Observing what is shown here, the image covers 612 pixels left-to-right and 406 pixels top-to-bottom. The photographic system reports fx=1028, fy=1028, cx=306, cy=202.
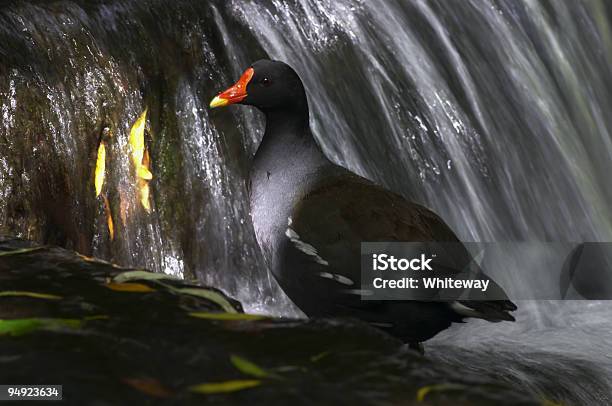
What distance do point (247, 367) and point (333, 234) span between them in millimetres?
1346

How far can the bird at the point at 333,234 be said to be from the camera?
309 centimetres

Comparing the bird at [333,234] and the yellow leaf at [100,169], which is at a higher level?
the yellow leaf at [100,169]

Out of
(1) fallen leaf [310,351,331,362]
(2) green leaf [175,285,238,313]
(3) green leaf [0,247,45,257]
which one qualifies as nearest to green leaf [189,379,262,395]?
(1) fallen leaf [310,351,331,362]

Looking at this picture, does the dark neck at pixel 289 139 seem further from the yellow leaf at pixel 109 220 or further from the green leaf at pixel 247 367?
the green leaf at pixel 247 367

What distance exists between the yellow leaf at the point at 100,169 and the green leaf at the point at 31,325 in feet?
7.02

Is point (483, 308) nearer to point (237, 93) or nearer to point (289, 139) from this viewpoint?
point (289, 139)

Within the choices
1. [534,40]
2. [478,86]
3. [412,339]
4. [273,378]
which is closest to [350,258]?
[412,339]

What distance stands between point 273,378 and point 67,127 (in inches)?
98.0

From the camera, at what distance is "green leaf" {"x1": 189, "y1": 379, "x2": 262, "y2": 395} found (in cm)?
166

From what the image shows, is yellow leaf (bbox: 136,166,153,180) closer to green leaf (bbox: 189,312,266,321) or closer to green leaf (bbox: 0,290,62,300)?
green leaf (bbox: 0,290,62,300)

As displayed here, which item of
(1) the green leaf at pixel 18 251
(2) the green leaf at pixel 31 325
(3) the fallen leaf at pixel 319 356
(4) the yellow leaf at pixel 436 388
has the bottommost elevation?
(4) the yellow leaf at pixel 436 388

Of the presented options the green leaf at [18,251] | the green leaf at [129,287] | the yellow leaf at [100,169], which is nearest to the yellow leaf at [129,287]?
the green leaf at [129,287]

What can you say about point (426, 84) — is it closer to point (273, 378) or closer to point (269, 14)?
point (269, 14)

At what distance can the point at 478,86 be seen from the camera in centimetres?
547
